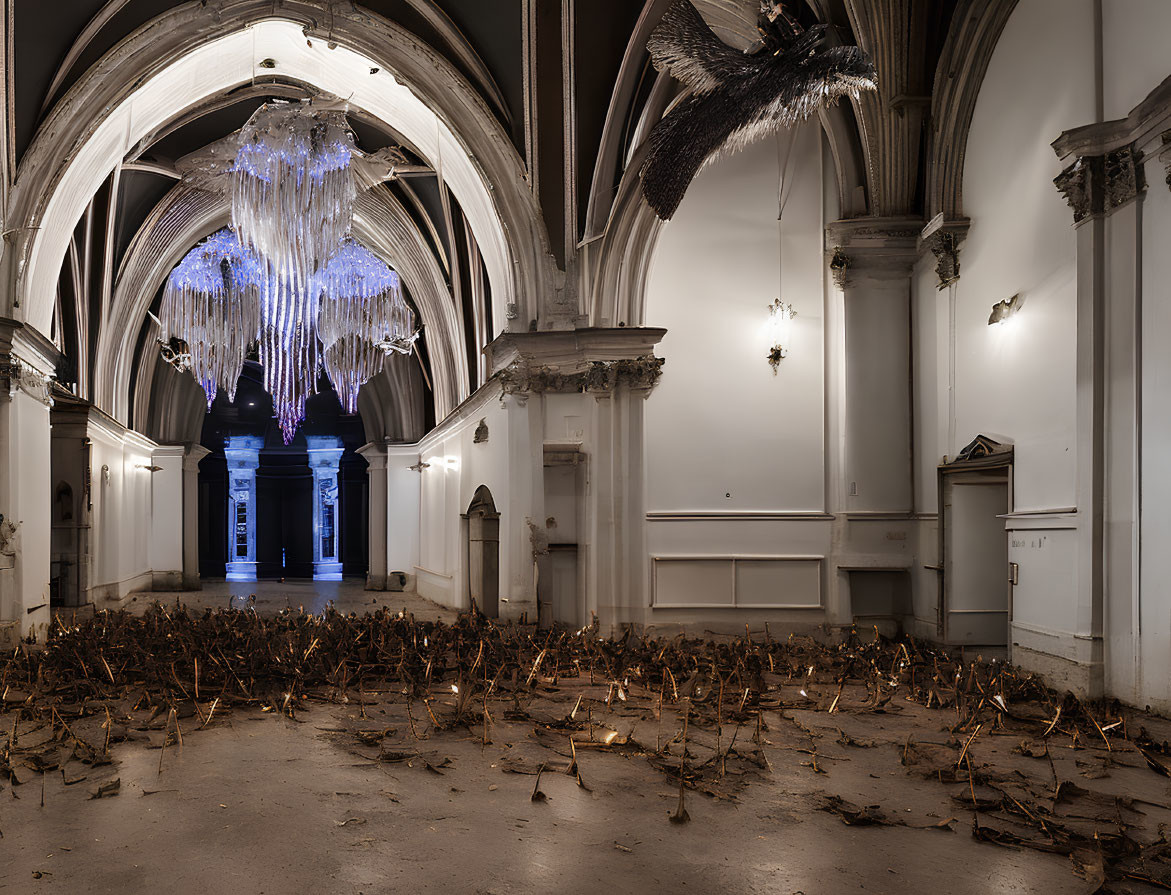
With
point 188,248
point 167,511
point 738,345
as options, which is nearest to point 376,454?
point 167,511

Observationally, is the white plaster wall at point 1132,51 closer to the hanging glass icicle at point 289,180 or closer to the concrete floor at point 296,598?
the hanging glass icicle at point 289,180

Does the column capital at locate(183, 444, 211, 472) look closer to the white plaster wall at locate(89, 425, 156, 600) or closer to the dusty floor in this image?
the white plaster wall at locate(89, 425, 156, 600)

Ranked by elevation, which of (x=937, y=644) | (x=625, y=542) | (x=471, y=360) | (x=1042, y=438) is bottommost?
(x=937, y=644)

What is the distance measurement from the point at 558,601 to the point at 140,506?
13277 millimetres

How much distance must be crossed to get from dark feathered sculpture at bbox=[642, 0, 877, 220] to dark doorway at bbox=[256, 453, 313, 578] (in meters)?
22.5

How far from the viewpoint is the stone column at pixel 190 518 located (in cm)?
2205

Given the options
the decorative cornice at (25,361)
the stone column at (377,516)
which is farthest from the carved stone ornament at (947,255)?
the stone column at (377,516)

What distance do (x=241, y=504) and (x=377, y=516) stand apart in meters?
7.75

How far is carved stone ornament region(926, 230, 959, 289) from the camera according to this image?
9.52m

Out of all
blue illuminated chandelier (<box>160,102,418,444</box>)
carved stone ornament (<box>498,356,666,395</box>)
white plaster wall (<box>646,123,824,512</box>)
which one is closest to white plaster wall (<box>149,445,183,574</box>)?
blue illuminated chandelier (<box>160,102,418,444</box>)

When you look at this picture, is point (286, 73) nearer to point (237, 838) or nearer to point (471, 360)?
point (471, 360)

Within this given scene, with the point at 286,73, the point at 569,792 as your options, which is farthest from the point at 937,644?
the point at 286,73

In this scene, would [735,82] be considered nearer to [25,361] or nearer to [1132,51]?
[1132,51]

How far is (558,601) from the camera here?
11219 mm
